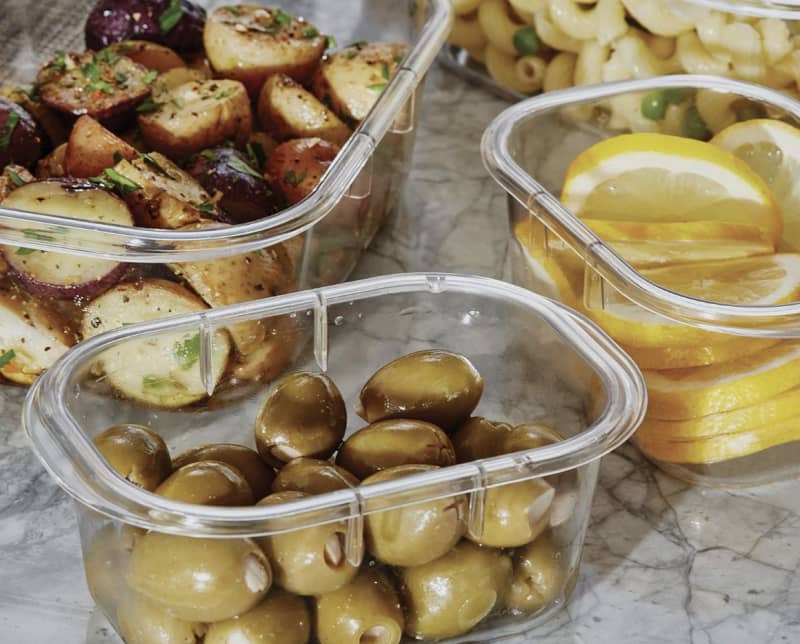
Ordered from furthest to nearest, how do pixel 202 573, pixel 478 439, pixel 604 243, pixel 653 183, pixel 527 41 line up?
pixel 527 41 < pixel 653 183 < pixel 604 243 < pixel 478 439 < pixel 202 573

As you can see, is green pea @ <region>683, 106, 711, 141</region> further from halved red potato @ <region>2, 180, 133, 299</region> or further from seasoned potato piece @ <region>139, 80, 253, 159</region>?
halved red potato @ <region>2, 180, 133, 299</region>

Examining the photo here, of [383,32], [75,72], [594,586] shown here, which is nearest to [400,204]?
[383,32]

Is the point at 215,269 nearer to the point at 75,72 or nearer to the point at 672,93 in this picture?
the point at 75,72

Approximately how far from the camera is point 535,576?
0.70 m

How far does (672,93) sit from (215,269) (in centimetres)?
45

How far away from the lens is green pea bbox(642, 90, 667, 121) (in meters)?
1.03

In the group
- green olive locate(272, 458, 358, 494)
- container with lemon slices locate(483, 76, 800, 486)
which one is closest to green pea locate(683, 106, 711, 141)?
container with lemon slices locate(483, 76, 800, 486)

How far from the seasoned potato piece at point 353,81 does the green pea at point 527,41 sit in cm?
20

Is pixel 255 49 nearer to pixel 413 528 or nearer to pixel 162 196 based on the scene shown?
pixel 162 196

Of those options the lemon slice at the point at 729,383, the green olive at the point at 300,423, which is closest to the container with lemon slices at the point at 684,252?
the lemon slice at the point at 729,383

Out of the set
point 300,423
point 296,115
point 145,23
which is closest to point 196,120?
point 296,115

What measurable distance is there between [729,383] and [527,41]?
0.53 metres

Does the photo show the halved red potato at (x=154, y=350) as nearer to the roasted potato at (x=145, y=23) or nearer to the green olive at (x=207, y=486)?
the green olive at (x=207, y=486)

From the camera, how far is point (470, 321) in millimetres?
803
